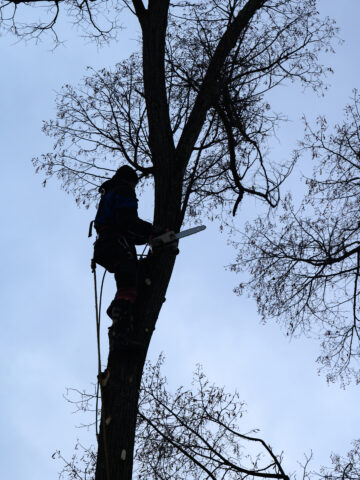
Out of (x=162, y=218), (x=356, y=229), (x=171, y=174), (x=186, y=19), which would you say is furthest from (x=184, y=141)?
(x=356, y=229)

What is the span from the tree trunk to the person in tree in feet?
0.44

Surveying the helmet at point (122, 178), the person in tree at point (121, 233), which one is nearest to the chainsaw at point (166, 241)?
the person in tree at point (121, 233)

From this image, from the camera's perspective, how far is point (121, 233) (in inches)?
199

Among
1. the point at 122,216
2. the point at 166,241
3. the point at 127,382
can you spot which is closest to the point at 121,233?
the point at 122,216

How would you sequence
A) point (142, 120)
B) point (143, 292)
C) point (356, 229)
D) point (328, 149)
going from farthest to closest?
point (328, 149)
point (356, 229)
point (142, 120)
point (143, 292)

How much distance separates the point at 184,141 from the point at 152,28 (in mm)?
1224

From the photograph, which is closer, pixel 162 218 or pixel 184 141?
pixel 162 218

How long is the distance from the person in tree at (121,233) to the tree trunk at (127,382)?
0.44ft

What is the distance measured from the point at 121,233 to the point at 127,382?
123cm

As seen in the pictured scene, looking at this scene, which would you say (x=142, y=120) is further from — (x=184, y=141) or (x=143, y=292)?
(x=143, y=292)

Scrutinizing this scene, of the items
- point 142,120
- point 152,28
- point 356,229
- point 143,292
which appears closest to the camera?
point 143,292

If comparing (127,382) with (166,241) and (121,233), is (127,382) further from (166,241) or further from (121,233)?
(121,233)

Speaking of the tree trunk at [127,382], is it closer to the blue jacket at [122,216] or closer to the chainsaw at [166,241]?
the chainsaw at [166,241]

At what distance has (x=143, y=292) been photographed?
4.85 meters
